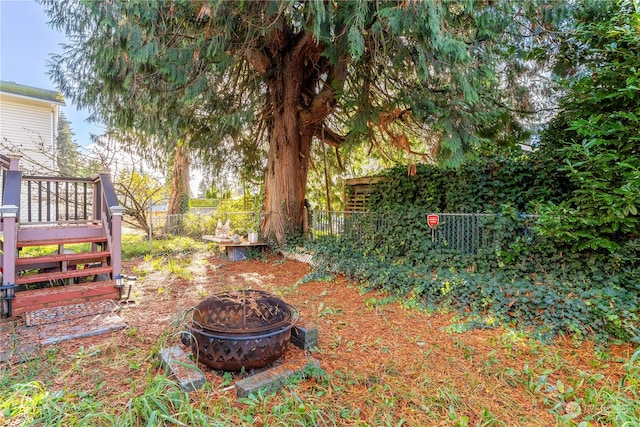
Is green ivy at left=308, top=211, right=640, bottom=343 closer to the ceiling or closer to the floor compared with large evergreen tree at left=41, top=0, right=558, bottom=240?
closer to the floor

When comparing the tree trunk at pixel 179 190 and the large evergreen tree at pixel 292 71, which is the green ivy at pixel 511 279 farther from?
the tree trunk at pixel 179 190

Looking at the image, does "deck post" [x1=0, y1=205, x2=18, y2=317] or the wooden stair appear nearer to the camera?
"deck post" [x1=0, y1=205, x2=18, y2=317]

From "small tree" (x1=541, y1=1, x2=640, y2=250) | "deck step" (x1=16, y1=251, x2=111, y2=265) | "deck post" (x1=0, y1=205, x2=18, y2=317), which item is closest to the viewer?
"small tree" (x1=541, y1=1, x2=640, y2=250)

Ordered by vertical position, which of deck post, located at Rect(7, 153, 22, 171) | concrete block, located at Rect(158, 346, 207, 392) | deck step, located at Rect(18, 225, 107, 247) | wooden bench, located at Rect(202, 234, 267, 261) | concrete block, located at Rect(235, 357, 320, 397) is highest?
deck post, located at Rect(7, 153, 22, 171)

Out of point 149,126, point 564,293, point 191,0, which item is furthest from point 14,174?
point 564,293

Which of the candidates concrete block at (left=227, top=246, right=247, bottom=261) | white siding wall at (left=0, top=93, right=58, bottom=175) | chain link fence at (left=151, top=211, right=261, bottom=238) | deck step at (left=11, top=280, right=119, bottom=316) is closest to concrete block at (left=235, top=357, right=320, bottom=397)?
deck step at (left=11, top=280, right=119, bottom=316)

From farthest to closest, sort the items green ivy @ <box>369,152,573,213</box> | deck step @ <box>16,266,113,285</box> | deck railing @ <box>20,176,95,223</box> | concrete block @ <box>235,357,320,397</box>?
deck railing @ <box>20,176,95,223</box>, green ivy @ <box>369,152,573,213</box>, deck step @ <box>16,266,113,285</box>, concrete block @ <box>235,357,320,397</box>

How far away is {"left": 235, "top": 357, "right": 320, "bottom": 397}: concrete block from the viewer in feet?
6.82

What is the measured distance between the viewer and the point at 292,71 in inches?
261

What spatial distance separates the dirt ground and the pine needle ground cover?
0.4 inches

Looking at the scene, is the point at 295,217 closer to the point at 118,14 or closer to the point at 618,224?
the point at 118,14

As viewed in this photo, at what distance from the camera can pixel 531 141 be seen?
18.2ft

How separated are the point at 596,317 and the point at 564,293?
13.2 inches

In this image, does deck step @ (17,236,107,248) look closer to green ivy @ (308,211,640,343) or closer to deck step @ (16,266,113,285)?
deck step @ (16,266,113,285)
